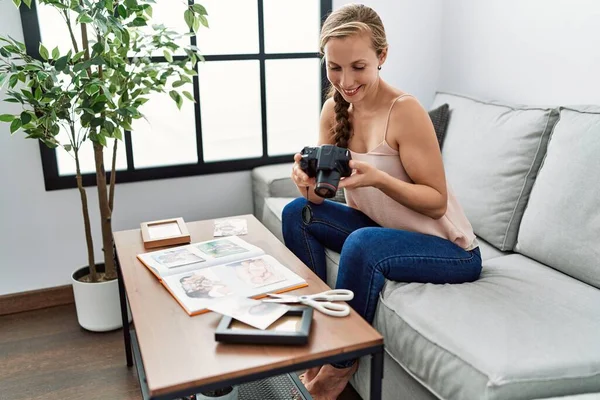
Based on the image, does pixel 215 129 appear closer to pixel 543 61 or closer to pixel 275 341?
pixel 543 61

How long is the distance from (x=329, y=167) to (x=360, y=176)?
0.10 metres

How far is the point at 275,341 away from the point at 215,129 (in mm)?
1658

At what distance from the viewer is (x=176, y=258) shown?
148 cm

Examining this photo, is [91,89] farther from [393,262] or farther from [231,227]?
[393,262]

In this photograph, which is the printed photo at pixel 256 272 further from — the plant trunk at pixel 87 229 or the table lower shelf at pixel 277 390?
the plant trunk at pixel 87 229

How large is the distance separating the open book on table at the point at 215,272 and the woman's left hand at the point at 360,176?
264mm

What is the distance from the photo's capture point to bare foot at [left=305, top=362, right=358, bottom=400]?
1.48m

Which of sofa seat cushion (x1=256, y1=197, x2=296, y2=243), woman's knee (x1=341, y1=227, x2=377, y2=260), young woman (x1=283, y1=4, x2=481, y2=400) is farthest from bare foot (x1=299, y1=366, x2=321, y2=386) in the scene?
sofa seat cushion (x1=256, y1=197, x2=296, y2=243)

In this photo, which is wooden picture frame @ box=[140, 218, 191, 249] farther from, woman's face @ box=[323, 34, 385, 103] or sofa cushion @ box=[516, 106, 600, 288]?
sofa cushion @ box=[516, 106, 600, 288]

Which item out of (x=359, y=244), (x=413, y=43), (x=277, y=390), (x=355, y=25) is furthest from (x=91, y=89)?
(x=413, y=43)

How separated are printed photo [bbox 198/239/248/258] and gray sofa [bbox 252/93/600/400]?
33 cm

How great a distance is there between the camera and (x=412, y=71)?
275 cm

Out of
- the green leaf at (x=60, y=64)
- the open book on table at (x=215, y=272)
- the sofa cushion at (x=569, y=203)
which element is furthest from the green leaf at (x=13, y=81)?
the sofa cushion at (x=569, y=203)

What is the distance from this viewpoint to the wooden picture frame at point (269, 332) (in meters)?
1.06
